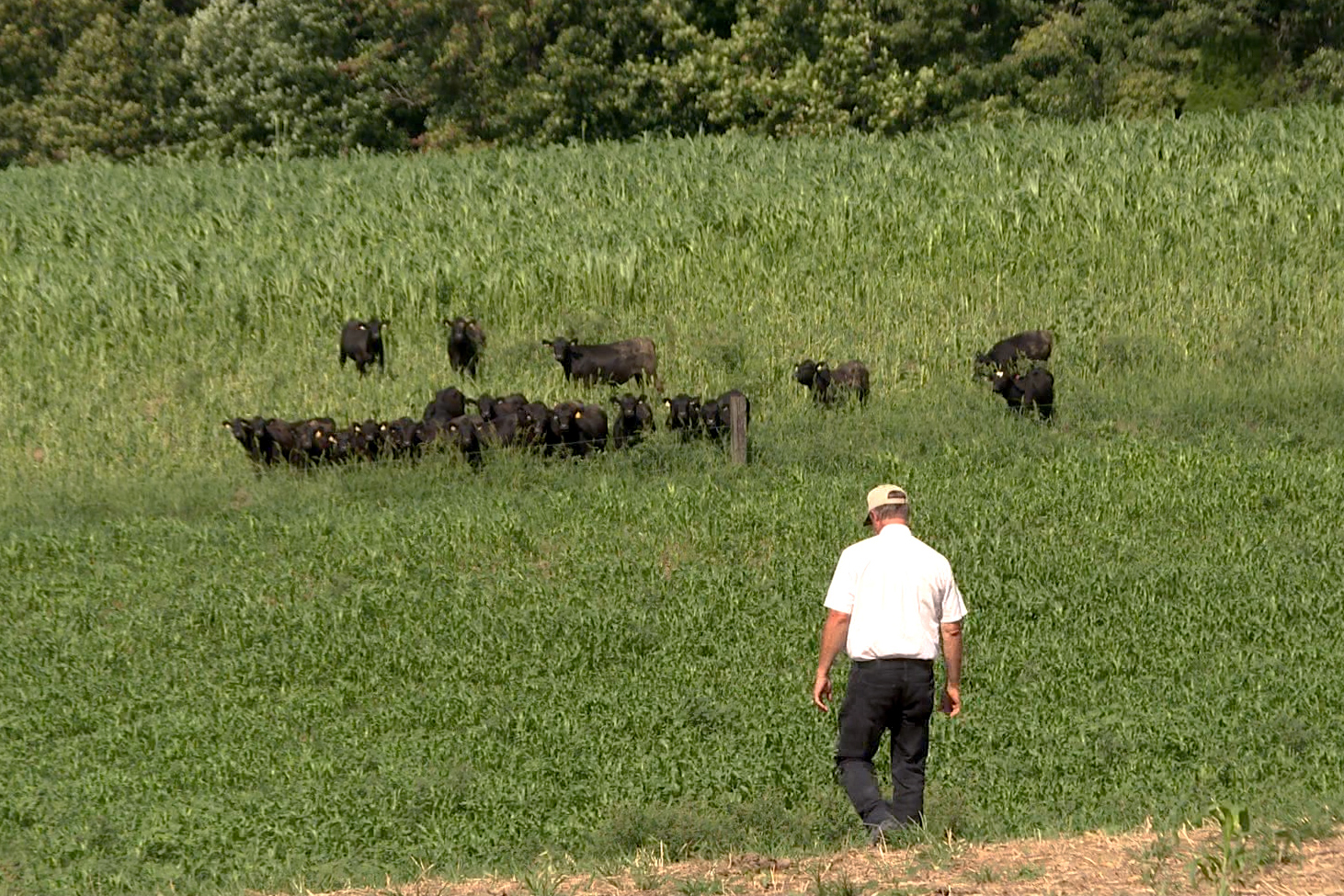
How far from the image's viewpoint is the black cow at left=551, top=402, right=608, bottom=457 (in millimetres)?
21484

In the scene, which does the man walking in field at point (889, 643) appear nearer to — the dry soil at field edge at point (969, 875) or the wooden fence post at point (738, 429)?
the dry soil at field edge at point (969, 875)

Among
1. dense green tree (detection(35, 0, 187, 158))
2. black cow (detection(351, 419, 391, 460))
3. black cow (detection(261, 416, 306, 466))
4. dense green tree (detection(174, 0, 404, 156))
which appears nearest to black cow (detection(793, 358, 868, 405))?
black cow (detection(351, 419, 391, 460))

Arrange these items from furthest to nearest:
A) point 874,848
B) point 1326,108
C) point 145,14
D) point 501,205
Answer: point 145,14
point 1326,108
point 501,205
point 874,848

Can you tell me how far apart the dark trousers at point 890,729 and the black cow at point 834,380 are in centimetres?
1370

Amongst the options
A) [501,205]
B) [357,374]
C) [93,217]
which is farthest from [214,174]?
[357,374]

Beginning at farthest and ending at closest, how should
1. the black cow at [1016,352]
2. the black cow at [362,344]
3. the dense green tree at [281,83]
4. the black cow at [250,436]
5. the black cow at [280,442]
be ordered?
the dense green tree at [281,83]
the black cow at [362,344]
the black cow at [1016,352]
the black cow at [250,436]
the black cow at [280,442]

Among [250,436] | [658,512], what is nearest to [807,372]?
[658,512]

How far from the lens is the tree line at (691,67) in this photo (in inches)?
1820

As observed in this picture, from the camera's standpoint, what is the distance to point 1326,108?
3859cm

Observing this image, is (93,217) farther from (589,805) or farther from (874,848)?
(874,848)

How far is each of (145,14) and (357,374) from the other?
38630 mm

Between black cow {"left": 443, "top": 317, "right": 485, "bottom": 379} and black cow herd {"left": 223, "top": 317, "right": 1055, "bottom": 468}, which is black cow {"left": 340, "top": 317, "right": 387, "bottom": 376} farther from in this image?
black cow herd {"left": 223, "top": 317, "right": 1055, "bottom": 468}

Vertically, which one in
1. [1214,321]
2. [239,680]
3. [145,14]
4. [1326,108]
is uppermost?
[145,14]

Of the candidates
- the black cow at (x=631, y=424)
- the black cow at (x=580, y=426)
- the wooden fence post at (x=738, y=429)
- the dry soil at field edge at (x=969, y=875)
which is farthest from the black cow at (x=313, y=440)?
the dry soil at field edge at (x=969, y=875)
